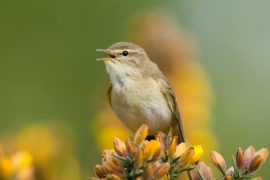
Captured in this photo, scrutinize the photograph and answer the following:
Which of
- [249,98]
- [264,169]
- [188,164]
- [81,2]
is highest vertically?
[81,2]

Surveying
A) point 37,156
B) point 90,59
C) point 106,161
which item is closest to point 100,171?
point 106,161

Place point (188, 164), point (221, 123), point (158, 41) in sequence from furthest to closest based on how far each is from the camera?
point (221, 123), point (158, 41), point (188, 164)

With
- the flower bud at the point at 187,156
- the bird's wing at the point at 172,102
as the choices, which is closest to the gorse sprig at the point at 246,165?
the flower bud at the point at 187,156

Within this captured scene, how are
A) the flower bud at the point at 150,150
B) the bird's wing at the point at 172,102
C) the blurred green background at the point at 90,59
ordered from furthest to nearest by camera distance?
the blurred green background at the point at 90,59 → the bird's wing at the point at 172,102 → the flower bud at the point at 150,150

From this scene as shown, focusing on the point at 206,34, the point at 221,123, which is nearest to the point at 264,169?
the point at 221,123

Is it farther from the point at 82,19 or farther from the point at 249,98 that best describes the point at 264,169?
the point at 82,19

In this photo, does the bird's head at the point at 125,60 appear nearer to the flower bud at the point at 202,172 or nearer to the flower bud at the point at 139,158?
the flower bud at the point at 202,172
